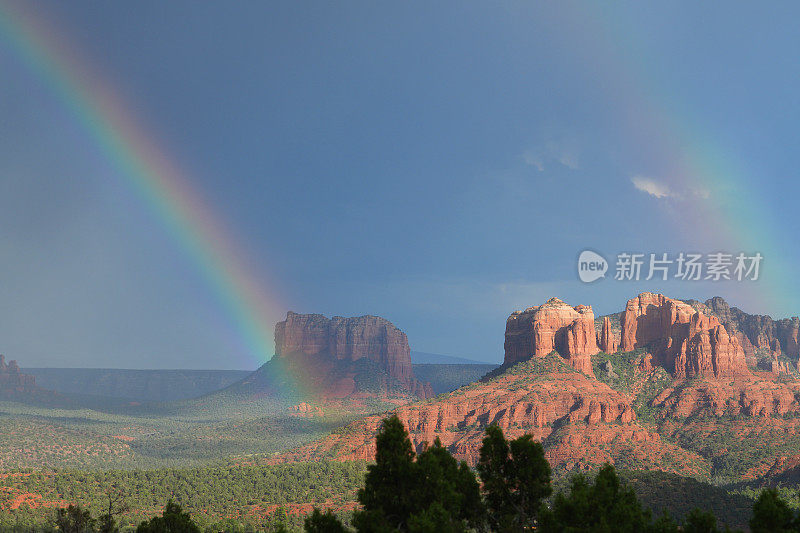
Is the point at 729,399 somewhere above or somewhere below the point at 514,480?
above

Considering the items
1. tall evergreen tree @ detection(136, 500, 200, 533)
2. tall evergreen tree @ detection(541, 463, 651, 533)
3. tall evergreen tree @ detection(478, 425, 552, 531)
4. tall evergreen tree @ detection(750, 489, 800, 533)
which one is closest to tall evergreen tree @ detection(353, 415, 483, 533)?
tall evergreen tree @ detection(478, 425, 552, 531)

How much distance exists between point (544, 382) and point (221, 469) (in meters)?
95.7

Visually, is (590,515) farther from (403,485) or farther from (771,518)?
(403,485)

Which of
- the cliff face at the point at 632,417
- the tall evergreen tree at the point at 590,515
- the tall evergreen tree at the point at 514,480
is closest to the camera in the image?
the tall evergreen tree at the point at 590,515

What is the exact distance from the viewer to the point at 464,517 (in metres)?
48.2

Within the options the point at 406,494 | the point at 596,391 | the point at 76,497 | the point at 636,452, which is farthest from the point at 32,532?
the point at 596,391

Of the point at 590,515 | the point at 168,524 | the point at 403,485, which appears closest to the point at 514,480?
the point at 590,515

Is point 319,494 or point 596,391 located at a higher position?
point 596,391

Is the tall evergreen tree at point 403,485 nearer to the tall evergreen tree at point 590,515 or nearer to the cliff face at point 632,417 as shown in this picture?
the tall evergreen tree at point 590,515

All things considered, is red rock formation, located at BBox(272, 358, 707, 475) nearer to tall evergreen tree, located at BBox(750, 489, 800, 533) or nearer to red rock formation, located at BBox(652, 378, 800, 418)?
red rock formation, located at BBox(652, 378, 800, 418)

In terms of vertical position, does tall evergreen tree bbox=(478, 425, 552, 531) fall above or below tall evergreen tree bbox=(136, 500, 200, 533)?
above

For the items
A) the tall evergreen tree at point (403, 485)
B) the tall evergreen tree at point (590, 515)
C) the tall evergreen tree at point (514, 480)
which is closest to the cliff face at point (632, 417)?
the tall evergreen tree at point (514, 480)

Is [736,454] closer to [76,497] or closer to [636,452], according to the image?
[636,452]

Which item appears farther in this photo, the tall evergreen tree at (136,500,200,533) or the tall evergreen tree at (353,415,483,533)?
the tall evergreen tree at (136,500,200,533)
